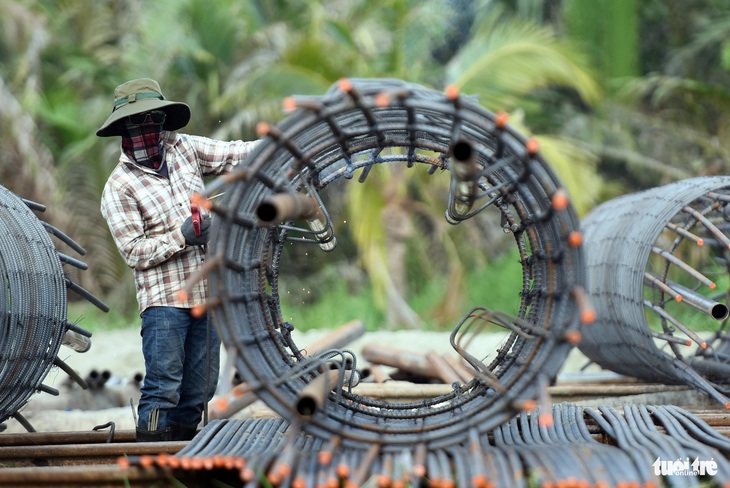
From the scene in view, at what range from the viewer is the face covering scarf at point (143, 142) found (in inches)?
186

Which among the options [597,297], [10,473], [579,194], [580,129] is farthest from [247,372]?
[580,129]

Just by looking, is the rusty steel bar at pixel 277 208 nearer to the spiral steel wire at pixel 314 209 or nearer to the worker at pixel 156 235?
the spiral steel wire at pixel 314 209

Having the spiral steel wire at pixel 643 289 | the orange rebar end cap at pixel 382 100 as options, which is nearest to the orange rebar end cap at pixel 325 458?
the orange rebar end cap at pixel 382 100

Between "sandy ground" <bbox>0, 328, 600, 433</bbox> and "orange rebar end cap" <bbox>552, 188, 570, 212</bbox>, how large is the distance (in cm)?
217

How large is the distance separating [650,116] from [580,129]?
1.39 metres

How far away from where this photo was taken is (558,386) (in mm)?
6992

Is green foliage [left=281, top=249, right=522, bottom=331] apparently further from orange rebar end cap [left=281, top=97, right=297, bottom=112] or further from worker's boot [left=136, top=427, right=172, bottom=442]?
orange rebar end cap [left=281, top=97, right=297, bottom=112]

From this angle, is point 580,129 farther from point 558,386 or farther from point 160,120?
point 160,120

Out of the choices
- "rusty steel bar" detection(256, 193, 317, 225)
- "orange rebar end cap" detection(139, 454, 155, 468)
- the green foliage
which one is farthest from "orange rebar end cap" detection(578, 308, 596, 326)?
the green foliage

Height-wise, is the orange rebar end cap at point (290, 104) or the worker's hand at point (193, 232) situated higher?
the orange rebar end cap at point (290, 104)

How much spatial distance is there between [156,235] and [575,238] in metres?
2.29

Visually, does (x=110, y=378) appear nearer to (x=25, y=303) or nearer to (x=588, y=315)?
(x=25, y=303)

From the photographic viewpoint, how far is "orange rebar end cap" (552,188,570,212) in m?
3.40

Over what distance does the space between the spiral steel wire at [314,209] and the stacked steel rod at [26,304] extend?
1345mm
